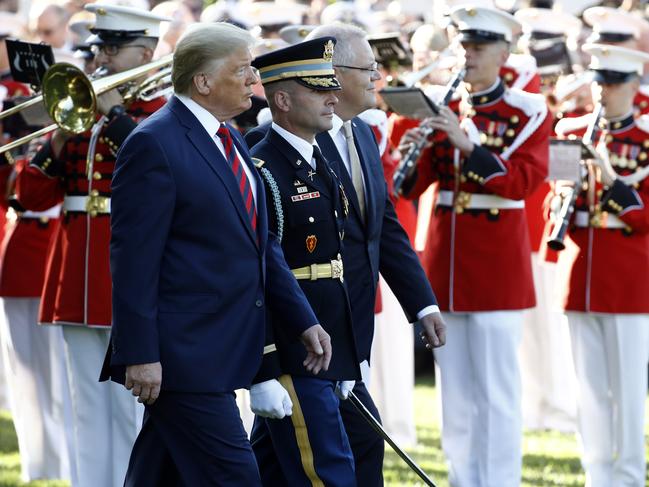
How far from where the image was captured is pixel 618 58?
822 cm

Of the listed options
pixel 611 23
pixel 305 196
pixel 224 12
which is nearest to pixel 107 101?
pixel 305 196

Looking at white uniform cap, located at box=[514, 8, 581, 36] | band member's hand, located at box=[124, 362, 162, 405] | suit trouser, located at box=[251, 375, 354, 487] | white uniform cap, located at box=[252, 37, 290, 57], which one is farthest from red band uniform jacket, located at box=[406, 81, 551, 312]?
white uniform cap, located at box=[514, 8, 581, 36]

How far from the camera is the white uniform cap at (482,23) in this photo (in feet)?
26.3

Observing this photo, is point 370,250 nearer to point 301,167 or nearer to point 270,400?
point 301,167

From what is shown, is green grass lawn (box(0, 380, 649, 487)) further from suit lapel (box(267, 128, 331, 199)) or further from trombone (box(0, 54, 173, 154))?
suit lapel (box(267, 128, 331, 199))

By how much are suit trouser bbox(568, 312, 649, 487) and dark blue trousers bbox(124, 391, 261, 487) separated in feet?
11.3

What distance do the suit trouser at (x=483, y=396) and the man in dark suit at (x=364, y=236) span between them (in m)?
1.62

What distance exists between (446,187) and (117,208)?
130 inches

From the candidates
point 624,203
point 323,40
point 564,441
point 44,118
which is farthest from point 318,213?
point 564,441

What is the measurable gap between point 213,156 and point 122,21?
89.8 inches

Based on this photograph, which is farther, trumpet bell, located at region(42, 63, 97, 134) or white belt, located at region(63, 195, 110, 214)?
white belt, located at region(63, 195, 110, 214)

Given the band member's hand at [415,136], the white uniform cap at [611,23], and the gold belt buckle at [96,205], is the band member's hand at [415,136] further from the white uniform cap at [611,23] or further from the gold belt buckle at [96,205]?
the white uniform cap at [611,23]

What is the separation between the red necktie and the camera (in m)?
5.23

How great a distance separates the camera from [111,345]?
17.0 ft
